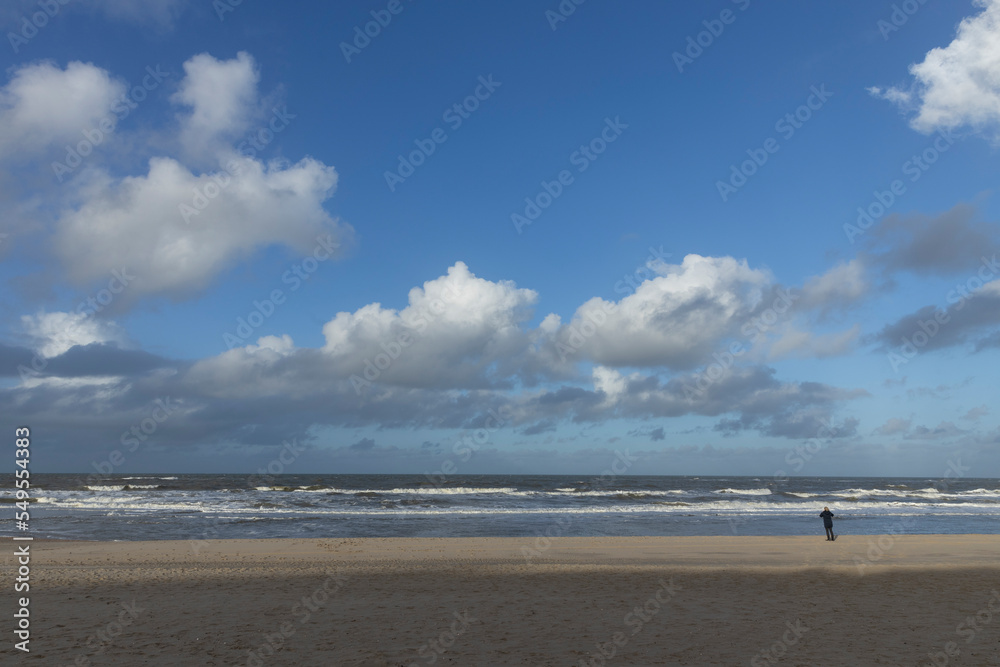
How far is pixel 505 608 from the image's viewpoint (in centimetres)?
1170

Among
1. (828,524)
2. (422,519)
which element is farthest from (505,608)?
(422,519)

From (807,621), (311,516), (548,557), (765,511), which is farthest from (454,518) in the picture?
(807,621)

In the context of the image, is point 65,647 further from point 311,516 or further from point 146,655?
Answer: point 311,516

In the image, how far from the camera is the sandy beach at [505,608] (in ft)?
29.2

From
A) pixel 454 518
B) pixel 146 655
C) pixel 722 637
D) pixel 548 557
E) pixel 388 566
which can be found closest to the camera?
pixel 146 655

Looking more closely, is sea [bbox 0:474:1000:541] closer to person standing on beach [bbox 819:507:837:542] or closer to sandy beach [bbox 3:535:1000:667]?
person standing on beach [bbox 819:507:837:542]

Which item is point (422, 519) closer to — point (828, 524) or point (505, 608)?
point (828, 524)

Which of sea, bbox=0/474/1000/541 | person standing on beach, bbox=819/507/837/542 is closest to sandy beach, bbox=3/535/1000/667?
person standing on beach, bbox=819/507/837/542

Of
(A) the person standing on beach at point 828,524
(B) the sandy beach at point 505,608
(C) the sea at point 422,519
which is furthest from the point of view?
(C) the sea at point 422,519

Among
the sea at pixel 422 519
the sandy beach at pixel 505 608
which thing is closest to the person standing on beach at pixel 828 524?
the sea at pixel 422 519

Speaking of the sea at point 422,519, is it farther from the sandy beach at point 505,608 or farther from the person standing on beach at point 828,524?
the sandy beach at point 505,608

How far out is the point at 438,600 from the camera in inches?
488

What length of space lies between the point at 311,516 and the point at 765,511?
3018cm

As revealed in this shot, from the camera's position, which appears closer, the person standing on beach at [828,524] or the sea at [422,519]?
the person standing on beach at [828,524]
